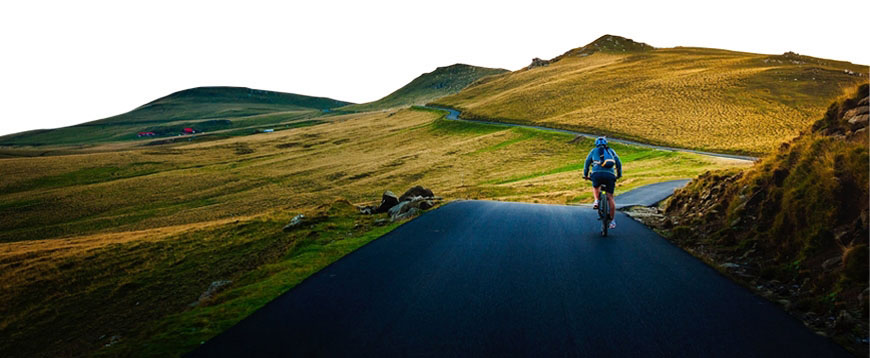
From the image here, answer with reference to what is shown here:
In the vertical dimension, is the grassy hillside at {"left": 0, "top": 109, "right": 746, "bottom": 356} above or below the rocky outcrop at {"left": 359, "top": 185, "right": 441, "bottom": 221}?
below

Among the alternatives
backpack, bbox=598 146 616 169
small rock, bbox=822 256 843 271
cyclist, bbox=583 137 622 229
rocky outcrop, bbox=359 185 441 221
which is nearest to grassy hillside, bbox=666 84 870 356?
small rock, bbox=822 256 843 271

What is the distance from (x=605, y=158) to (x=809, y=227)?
16.8ft

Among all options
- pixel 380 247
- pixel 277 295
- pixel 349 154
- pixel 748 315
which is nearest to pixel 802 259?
pixel 748 315

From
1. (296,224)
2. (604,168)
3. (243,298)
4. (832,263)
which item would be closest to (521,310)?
(832,263)

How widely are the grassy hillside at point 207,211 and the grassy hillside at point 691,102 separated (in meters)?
9.07

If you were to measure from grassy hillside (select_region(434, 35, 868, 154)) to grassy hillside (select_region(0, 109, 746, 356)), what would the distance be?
29.8ft

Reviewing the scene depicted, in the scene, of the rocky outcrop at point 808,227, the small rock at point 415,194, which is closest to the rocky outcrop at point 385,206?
the small rock at point 415,194

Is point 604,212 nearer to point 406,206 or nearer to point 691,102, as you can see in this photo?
point 406,206

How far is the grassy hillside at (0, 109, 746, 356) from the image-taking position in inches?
502

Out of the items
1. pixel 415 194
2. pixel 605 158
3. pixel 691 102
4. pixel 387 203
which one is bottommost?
pixel 387 203

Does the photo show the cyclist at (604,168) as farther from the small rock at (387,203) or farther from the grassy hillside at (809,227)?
the small rock at (387,203)

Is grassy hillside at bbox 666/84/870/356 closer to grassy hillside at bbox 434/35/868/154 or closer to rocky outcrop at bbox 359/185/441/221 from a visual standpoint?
rocky outcrop at bbox 359/185/441/221

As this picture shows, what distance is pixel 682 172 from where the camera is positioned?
31.6 metres

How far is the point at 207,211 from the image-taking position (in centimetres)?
4444
